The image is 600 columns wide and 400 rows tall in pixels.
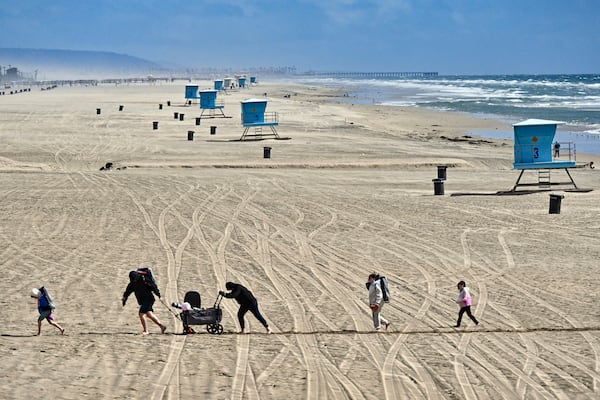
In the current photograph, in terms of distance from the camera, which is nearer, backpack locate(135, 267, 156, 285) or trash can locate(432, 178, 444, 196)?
backpack locate(135, 267, 156, 285)

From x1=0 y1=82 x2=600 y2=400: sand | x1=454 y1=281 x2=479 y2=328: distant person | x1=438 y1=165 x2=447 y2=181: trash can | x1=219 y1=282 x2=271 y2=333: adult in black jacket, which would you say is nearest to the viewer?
x1=0 y1=82 x2=600 y2=400: sand

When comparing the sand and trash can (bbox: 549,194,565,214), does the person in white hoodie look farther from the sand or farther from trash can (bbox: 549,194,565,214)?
trash can (bbox: 549,194,565,214)

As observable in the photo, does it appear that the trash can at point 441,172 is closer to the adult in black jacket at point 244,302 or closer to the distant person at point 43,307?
the adult in black jacket at point 244,302

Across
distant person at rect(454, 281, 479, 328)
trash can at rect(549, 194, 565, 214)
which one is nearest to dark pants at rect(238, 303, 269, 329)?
distant person at rect(454, 281, 479, 328)

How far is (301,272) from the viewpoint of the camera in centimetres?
1570

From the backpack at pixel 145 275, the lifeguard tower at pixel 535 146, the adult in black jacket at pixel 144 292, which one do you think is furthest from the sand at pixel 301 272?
the lifeguard tower at pixel 535 146

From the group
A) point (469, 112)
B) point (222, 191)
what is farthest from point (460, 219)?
point (469, 112)

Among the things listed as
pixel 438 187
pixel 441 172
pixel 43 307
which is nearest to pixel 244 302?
pixel 43 307

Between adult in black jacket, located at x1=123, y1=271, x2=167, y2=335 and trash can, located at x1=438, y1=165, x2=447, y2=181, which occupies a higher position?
trash can, located at x1=438, y1=165, x2=447, y2=181

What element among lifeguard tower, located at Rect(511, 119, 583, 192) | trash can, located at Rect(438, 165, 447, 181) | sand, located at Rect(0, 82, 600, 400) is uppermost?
lifeguard tower, located at Rect(511, 119, 583, 192)

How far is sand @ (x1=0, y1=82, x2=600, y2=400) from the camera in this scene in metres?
10.1

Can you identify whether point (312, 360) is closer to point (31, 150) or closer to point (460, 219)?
point (460, 219)

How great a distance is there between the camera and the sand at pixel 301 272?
33.1 feet

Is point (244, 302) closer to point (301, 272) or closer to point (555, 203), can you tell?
point (301, 272)
